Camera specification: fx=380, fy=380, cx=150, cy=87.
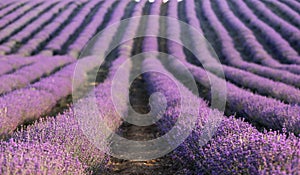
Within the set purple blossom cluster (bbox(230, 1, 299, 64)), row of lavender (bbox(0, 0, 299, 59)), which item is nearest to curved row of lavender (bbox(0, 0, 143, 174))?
row of lavender (bbox(0, 0, 299, 59))

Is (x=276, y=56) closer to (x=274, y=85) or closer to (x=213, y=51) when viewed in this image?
(x=213, y=51)

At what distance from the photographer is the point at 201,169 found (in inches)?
124

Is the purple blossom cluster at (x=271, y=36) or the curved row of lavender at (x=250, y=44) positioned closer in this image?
the curved row of lavender at (x=250, y=44)

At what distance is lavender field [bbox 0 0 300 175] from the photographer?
2.88 metres

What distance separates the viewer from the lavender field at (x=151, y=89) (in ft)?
9.46

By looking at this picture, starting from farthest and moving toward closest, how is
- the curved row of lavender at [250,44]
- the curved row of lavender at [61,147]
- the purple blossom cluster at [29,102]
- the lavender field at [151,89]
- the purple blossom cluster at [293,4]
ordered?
the purple blossom cluster at [293,4] < the curved row of lavender at [250,44] < the purple blossom cluster at [29,102] < the lavender field at [151,89] < the curved row of lavender at [61,147]

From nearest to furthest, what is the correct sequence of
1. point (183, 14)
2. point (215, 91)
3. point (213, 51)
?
point (215, 91)
point (213, 51)
point (183, 14)

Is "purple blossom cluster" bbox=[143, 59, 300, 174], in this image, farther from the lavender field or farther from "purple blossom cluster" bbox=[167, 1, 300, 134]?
"purple blossom cluster" bbox=[167, 1, 300, 134]

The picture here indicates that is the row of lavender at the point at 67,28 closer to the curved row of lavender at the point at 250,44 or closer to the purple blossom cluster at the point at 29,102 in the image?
the curved row of lavender at the point at 250,44

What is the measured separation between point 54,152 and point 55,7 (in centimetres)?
2250

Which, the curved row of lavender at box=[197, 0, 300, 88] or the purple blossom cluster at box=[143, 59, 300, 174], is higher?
the purple blossom cluster at box=[143, 59, 300, 174]

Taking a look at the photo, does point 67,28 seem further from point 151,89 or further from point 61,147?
point 61,147

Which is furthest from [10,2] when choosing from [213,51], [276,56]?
[276,56]

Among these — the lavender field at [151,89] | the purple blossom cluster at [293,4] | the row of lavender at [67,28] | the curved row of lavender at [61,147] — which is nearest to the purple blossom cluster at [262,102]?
the lavender field at [151,89]
